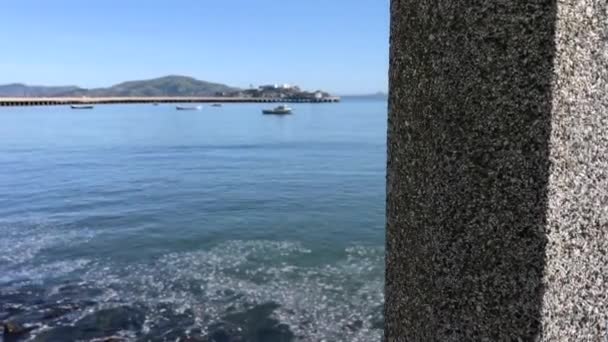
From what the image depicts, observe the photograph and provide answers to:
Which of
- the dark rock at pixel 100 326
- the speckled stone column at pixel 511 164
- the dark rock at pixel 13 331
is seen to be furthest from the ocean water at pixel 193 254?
the speckled stone column at pixel 511 164

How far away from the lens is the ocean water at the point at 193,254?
10.7 meters

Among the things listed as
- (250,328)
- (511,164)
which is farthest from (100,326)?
A: (511,164)

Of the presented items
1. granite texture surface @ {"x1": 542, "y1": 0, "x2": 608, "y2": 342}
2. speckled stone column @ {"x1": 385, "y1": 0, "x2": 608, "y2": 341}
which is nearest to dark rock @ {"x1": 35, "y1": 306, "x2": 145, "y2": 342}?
speckled stone column @ {"x1": 385, "y1": 0, "x2": 608, "y2": 341}

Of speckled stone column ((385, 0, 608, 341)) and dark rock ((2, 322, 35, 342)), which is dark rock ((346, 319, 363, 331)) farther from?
speckled stone column ((385, 0, 608, 341))

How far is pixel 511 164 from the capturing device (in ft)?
4.83

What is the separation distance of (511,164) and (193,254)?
15601mm

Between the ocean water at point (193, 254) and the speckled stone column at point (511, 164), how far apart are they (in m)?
8.81

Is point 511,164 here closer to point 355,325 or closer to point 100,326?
point 355,325

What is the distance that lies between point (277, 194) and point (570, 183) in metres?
25.4

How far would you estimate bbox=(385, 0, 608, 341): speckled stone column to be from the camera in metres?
1.45

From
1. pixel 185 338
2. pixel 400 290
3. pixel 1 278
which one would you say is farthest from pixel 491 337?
pixel 1 278

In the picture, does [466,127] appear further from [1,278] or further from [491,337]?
[1,278]

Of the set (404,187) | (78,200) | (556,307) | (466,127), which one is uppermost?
(466,127)

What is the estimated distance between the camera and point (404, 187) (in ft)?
5.63
